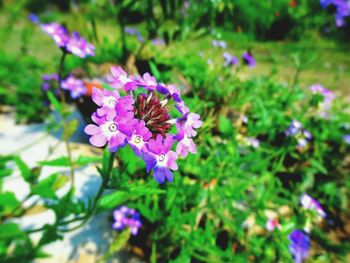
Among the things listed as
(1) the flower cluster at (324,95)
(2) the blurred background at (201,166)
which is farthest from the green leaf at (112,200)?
(1) the flower cluster at (324,95)

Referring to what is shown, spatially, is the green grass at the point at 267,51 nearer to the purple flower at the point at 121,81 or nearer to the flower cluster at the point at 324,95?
the flower cluster at the point at 324,95

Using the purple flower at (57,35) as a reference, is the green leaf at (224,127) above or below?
below

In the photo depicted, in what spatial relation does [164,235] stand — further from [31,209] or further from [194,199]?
[31,209]

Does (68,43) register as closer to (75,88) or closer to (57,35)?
(57,35)

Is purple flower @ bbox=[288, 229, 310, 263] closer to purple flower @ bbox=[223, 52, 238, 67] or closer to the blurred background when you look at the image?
the blurred background

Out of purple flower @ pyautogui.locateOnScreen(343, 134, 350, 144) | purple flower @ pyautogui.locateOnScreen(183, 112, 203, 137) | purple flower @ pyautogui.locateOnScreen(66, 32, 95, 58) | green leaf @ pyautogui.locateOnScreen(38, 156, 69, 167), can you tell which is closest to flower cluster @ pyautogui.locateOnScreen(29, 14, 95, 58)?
purple flower @ pyautogui.locateOnScreen(66, 32, 95, 58)

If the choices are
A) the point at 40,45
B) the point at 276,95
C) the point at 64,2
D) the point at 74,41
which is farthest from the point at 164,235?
the point at 64,2

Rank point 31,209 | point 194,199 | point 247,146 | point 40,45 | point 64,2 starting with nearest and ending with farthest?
point 194,199, point 31,209, point 247,146, point 40,45, point 64,2
